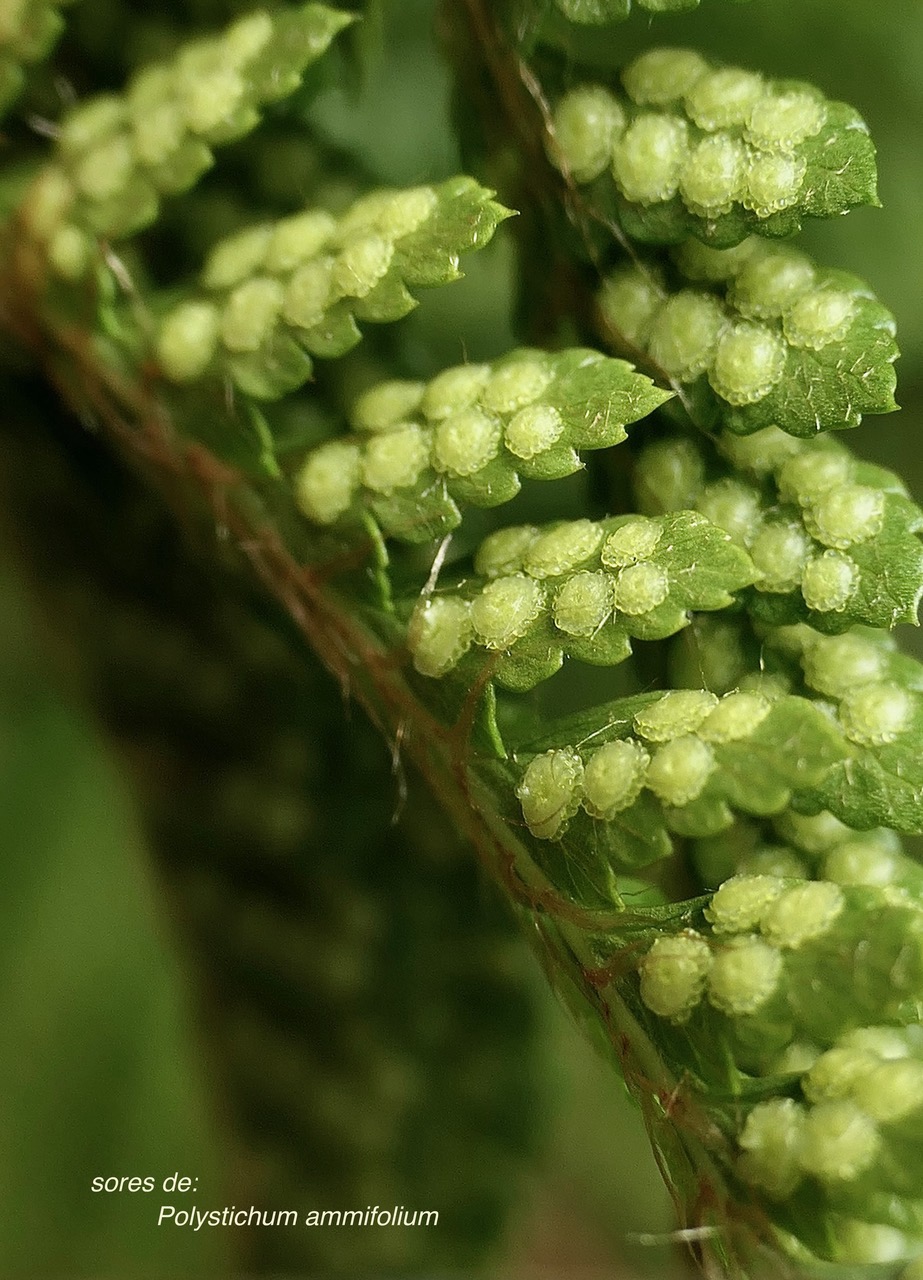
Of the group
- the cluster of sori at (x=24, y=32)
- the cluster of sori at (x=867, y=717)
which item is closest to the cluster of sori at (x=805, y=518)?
the cluster of sori at (x=867, y=717)

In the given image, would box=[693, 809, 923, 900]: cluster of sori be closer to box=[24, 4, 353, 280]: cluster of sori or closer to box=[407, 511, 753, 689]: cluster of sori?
box=[407, 511, 753, 689]: cluster of sori

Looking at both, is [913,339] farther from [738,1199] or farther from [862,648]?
[738,1199]

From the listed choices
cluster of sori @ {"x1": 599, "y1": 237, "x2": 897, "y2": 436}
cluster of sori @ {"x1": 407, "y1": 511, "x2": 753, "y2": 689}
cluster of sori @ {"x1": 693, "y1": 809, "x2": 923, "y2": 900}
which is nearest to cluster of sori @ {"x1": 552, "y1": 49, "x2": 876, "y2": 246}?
cluster of sori @ {"x1": 599, "y1": 237, "x2": 897, "y2": 436}

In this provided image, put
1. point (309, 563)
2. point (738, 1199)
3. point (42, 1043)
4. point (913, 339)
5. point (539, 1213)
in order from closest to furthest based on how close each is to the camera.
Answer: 1. point (738, 1199)
2. point (309, 563)
3. point (913, 339)
4. point (42, 1043)
5. point (539, 1213)

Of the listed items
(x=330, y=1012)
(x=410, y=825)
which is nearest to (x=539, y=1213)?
(x=330, y=1012)

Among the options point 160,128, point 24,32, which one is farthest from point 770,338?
point 24,32

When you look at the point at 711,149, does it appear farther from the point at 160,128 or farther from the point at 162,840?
the point at 162,840
